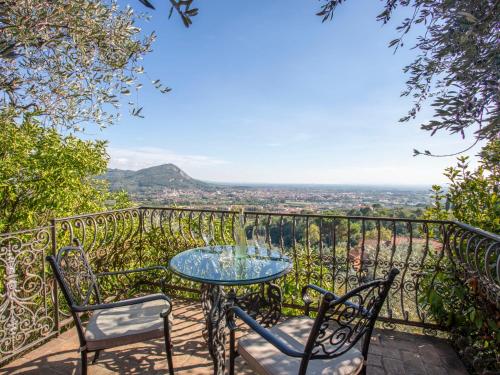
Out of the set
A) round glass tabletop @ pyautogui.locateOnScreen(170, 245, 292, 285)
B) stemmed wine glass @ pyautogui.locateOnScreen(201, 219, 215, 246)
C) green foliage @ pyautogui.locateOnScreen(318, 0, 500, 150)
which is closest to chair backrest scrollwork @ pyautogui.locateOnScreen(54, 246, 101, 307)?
round glass tabletop @ pyautogui.locateOnScreen(170, 245, 292, 285)

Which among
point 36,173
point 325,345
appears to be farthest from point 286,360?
point 36,173

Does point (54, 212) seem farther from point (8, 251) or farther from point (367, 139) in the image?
point (367, 139)

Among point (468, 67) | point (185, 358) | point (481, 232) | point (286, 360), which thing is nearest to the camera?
point (286, 360)

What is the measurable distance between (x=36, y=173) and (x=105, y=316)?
329 cm

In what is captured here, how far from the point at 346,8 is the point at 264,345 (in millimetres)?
2777

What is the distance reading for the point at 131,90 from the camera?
11.2ft

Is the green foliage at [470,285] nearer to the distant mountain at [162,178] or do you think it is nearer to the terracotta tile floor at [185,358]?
the terracotta tile floor at [185,358]

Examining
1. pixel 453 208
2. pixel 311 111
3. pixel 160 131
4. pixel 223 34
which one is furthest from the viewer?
pixel 160 131

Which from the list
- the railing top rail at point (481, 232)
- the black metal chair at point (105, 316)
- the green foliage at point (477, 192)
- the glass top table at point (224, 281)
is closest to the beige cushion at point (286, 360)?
the glass top table at point (224, 281)

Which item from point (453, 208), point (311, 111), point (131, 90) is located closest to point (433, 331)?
point (453, 208)

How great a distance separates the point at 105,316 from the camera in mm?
1931

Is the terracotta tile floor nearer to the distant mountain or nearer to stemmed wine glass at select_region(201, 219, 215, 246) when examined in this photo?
stemmed wine glass at select_region(201, 219, 215, 246)

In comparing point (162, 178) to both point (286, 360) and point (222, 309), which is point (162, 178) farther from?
point (286, 360)

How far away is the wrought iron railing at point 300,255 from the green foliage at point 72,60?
161 cm
